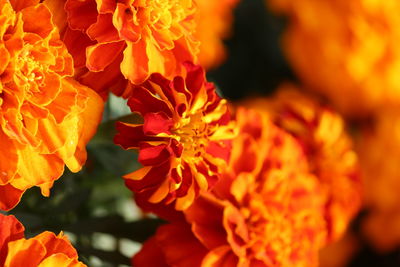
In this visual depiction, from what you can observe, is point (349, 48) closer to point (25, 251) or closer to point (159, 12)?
point (159, 12)

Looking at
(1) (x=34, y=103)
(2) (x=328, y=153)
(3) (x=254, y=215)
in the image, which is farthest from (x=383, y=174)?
(1) (x=34, y=103)

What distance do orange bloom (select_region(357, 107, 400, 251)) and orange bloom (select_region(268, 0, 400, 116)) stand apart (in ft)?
0.13

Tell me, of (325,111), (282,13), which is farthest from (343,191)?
(282,13)

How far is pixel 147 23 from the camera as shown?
1.71ft

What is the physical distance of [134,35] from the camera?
20.0 inches

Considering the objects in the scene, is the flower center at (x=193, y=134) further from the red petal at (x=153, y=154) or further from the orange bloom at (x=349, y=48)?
the orange bloom at (x=349, y=48)

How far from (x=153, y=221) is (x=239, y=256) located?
0.31 ft

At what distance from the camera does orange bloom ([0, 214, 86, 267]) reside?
1.47ft

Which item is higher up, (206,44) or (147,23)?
(147,23)

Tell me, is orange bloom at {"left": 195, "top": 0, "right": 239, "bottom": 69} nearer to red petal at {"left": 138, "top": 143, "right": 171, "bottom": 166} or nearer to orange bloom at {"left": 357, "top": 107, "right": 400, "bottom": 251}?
orange bloom at {"left": 357, "top": 107, "right": 400, "bottom": 251}

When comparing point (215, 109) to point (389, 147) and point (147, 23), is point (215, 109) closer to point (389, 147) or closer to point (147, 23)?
point (147, 23)

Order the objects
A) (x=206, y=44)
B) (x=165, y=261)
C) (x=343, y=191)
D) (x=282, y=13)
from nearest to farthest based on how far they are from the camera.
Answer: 1. (x=165, y=261)
2. (x=343, y=191)
3. (x=206, y=44)
4. (x=282, y=13)

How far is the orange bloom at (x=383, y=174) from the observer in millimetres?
1065

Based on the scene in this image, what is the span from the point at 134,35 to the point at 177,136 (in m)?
0.08
